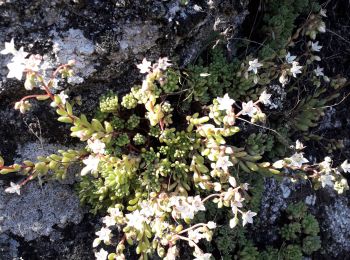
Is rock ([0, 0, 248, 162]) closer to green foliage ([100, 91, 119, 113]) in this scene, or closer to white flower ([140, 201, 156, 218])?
green foliage ([100, 91, 119, 113])

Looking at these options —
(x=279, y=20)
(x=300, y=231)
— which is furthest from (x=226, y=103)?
(x=300, y=231)

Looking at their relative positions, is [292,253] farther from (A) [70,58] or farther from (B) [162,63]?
(A) [70,58]

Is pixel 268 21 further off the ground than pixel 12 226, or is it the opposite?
pixel 268 21

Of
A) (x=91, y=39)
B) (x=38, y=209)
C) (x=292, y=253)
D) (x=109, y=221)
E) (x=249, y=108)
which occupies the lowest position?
(x=292, y=253)

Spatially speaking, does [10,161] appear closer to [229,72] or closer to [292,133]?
[229,72]

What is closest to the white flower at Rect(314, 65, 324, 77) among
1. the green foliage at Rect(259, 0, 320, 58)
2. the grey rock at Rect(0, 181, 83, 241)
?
the green foliage at Rect(259, 0, 320, 58)

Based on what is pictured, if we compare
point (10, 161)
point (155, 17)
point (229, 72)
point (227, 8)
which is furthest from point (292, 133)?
point (10, 161)

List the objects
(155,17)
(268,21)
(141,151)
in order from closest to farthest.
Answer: (155,17) → (141,151) → (268,21)

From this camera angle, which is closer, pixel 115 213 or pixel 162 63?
pixel 162 63

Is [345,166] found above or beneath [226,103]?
beneath
